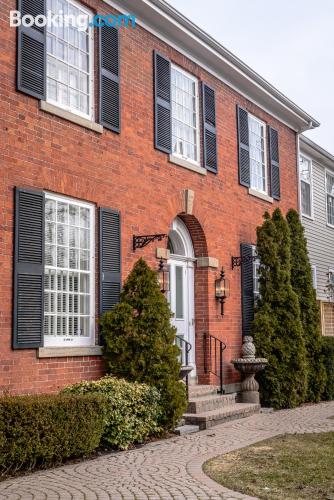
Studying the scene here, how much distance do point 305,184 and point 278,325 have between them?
22.1ft

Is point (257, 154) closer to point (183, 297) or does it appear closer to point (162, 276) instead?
point (183, 297)

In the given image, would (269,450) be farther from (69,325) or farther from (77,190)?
(77,190)

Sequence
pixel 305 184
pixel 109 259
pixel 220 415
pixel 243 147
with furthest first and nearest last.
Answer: pixel 305 184
pixel 243 147
pixel 220 415
pixel 109 259

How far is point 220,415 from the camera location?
36.3 ft

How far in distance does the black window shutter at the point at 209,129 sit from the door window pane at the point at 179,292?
213 centimetres

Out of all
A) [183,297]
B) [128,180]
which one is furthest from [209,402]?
[128,180]

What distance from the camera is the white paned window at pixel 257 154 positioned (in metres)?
15.6

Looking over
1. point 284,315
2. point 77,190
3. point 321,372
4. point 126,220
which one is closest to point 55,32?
point 77,190

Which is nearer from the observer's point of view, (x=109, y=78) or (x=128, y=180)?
(x=109, y=78)

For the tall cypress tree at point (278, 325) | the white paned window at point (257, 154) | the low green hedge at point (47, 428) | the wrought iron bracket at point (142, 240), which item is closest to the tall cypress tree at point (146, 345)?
the wrought iron bracket at point (142, 240)

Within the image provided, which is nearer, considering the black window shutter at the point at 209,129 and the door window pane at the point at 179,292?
the door window pane at the point at 179,292

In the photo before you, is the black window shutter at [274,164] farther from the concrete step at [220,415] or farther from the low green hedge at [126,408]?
the low green hedge at [126,408]

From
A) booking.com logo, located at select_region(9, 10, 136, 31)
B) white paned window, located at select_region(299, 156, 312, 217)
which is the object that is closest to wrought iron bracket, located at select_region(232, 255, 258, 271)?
booking.com logo, located at select_region(9, 10, 136, 31)

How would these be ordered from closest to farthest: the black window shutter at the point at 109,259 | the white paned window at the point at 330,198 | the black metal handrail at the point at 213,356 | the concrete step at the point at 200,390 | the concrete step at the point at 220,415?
the black window shutter at the point at 109,259
the concrete step at the point at 220,415
the concrete step at the point at 200,390
the black metal handrail at the point at 213,356
the white paned window at the point at 330,198
